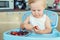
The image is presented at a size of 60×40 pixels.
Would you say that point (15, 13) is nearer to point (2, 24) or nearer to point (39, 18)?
point (2, 24)

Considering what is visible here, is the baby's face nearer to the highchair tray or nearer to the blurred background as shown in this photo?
the highchair tray

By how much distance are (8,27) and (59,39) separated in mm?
1129

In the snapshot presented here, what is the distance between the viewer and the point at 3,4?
252 cm

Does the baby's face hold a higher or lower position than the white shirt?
higher

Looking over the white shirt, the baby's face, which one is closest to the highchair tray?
the white shirt

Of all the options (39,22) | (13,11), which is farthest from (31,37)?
(13,11)

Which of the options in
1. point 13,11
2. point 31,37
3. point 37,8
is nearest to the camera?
point 31,37

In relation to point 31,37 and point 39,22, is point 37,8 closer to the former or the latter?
point 39,22

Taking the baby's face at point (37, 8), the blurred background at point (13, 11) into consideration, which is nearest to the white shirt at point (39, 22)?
the baby's face at point (37, 8)

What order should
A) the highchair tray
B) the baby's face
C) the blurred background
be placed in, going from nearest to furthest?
the highchair tray → the baby's face → the blurred background

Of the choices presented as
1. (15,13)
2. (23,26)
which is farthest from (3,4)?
(23,26)

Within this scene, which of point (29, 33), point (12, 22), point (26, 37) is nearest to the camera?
point (26, 37)

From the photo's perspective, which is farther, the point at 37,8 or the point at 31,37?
the point at 37,8

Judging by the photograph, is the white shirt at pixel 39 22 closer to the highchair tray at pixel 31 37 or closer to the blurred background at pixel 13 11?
the highchair tray at pixel 31 37
